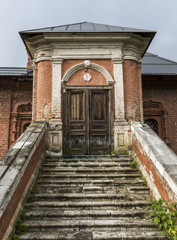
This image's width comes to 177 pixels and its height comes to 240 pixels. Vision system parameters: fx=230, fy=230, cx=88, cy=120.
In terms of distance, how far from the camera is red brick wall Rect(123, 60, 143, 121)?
294 inches

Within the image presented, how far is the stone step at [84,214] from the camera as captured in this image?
4066mm

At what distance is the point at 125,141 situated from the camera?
715 cm

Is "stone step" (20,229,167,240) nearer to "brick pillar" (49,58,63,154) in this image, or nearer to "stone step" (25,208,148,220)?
"stone step" (25,208,148,220)

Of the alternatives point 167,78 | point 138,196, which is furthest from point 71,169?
point 167,78

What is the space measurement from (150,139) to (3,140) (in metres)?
7.45

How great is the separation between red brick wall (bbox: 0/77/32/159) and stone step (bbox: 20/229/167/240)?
7624 millimetres

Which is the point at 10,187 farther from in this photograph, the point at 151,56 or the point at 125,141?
the point at 151,56

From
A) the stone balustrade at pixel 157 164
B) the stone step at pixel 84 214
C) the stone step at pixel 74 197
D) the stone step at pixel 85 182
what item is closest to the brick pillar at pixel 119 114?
the stone balustrade at pixel 157 164

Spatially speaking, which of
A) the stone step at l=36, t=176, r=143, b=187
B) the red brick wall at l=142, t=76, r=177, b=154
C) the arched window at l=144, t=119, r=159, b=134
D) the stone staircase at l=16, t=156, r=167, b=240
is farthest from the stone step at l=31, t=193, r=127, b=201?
the arched window at l=144, t=119, r=159, b=134

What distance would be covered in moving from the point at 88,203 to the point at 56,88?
4.19m

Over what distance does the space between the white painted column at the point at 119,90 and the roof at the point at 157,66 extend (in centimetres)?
341

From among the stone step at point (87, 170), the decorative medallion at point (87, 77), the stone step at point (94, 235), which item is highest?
the decorative medallion at point (87, 77)

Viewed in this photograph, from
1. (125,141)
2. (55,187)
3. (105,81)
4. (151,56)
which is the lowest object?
(55,187)

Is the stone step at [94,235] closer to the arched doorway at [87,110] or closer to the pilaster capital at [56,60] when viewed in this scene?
the arched doorway at [87,110]
